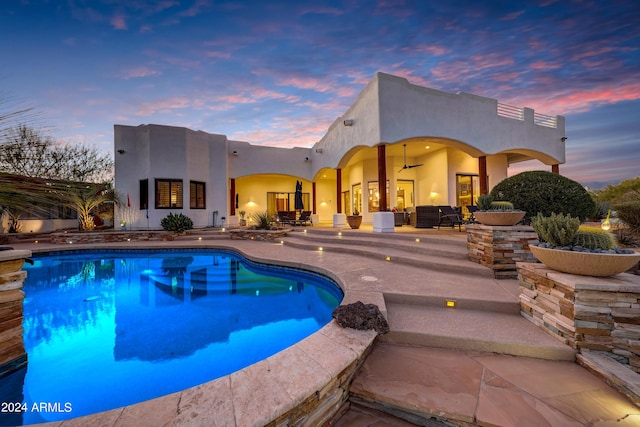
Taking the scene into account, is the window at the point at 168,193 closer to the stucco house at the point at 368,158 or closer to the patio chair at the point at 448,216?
the stucco house at the point at 368,158

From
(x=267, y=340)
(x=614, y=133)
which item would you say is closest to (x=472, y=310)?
(x=267, y=340)

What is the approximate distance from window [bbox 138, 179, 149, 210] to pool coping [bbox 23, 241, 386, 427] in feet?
42.2

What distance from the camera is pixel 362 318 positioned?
246 centimetres

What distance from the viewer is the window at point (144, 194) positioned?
11961mm

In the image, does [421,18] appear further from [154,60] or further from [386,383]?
[386,383]

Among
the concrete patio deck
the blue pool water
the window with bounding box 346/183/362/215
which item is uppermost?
the window with bounding box 346/183/362/215

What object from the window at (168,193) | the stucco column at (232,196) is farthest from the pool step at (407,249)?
the window at (168,193)

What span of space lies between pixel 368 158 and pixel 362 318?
1138 cm

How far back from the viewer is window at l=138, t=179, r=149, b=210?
11961 millimetres

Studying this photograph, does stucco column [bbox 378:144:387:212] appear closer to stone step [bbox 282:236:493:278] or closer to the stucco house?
the stucco house

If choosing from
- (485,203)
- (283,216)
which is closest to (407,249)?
(485,203)

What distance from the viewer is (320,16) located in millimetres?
7418

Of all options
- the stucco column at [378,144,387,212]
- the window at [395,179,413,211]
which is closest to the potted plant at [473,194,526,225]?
the stucco column at [378,144,387,212]

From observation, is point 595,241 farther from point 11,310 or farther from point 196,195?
point 196,195
